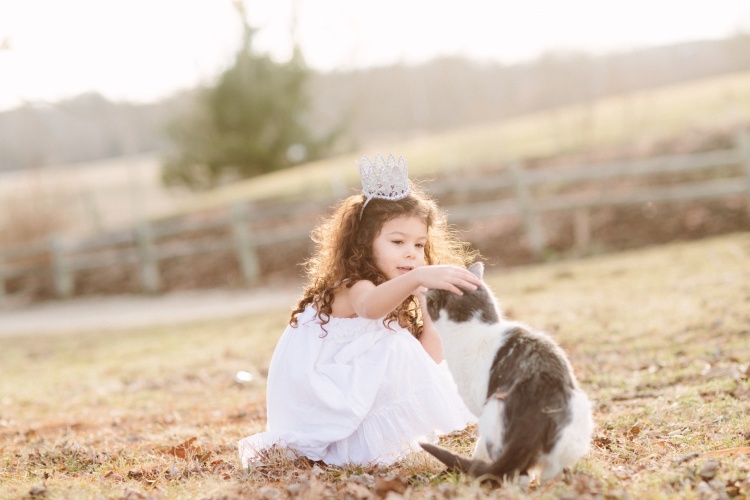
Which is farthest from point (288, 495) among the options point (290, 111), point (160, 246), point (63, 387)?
point (290, 111)

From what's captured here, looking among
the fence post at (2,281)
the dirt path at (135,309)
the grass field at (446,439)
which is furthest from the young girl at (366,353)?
the fence post at (2,281)

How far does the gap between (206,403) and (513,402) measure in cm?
349

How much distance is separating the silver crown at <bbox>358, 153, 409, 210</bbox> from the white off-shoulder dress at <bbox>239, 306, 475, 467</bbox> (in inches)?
25.0

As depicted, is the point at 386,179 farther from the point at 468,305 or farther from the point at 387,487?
the point at 387,487

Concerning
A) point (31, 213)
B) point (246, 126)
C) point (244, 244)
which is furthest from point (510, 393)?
point (246, 126)

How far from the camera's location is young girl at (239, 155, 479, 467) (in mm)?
3682

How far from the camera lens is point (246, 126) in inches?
951

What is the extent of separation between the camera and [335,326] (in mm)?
3906

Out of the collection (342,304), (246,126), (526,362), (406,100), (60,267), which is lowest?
(60,267)

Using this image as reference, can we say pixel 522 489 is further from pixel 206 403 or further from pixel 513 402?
pixel 206 403

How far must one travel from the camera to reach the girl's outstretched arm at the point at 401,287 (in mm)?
3148

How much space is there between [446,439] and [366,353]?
667 millimetres

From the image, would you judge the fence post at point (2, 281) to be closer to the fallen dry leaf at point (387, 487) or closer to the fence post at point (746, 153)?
the fence post at point (746, 153)

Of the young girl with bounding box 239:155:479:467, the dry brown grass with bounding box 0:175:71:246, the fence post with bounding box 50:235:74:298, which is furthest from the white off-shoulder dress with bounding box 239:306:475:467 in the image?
the dry brown grass with bounding box 0:175:71:246
